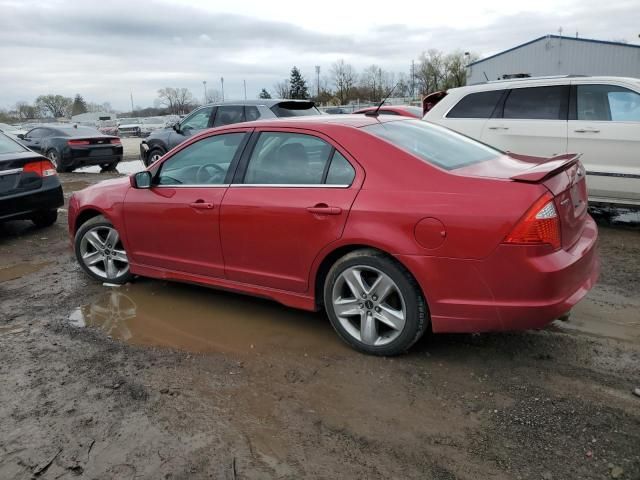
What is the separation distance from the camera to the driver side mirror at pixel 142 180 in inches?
187

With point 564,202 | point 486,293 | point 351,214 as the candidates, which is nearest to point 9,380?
point 351,214

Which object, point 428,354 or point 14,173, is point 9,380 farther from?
point 14,173

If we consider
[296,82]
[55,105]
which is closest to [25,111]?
[55,105]

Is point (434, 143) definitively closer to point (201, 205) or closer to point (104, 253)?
point (201, 205)

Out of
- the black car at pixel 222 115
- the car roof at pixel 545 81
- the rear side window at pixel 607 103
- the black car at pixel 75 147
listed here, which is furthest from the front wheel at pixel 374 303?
the black car at pixel 75 147

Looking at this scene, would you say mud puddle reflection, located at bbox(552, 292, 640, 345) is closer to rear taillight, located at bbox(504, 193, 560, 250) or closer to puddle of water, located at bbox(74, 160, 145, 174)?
rear taillight, located at bbox(504, 193, 560, 250)

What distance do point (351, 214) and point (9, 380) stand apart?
239cm

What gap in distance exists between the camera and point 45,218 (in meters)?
7.96

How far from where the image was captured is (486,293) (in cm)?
319

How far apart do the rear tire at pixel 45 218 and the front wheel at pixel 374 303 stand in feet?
18.6

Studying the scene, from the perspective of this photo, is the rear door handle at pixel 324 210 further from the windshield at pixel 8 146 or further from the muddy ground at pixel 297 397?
the windshield at pixel 8 146

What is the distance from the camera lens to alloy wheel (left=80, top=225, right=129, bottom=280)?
5.21 m

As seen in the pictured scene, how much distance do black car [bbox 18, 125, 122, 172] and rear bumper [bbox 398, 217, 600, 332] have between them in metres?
13.5

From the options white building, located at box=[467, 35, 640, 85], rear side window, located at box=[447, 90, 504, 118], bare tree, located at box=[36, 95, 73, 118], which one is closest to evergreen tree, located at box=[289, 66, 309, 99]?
white building, located at box=[467, 35, 640, 85]
